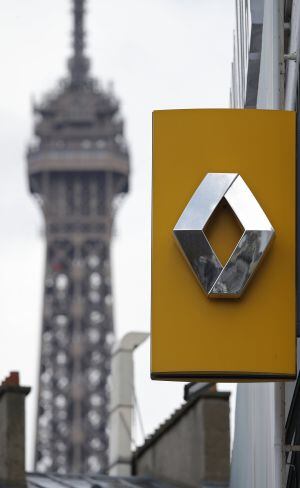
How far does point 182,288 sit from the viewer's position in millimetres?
20641

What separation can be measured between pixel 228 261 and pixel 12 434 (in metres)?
17.3

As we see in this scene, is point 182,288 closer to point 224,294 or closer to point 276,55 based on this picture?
point 224,294

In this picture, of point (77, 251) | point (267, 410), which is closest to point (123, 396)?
point (267, 410)

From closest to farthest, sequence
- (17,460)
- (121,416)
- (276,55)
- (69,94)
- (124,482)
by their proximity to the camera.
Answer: (276,55) → (17,460) → (124,482) → (121,416) → (69,94)

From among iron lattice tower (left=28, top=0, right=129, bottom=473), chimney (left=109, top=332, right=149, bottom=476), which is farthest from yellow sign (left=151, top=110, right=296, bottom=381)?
iron lattice tower (left=28, top=0, right=129, bottom=473)

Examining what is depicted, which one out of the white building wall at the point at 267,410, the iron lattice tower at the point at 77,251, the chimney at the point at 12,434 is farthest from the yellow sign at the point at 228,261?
the iron lattice tower at the point at 77,251

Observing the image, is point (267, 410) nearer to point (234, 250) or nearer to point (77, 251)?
point (234, 250)

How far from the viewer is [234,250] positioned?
20.4 m

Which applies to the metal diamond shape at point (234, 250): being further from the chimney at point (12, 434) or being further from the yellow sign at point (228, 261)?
the chimney at point (12, 434)

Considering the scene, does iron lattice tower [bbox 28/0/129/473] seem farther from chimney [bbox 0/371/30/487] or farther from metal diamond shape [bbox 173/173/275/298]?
metal diamond shape [bbox 173/173/275/298]

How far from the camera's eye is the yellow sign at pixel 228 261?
20.4m

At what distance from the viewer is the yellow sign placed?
2044cm

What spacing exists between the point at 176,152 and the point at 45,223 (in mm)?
129430

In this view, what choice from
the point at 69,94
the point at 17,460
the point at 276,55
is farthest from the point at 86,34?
the point at 276,55
